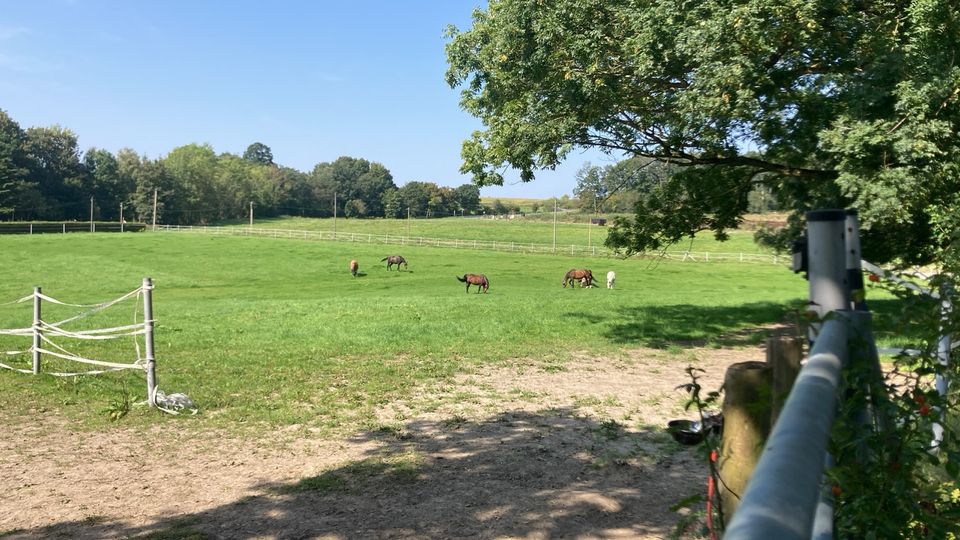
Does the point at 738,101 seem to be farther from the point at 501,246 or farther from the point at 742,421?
the point at 501,246

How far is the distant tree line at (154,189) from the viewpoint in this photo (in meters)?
97.4

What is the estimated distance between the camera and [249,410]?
8695mm

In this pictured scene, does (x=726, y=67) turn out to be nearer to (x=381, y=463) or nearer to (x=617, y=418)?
(x=617, y=418)

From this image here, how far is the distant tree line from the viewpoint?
97438 millimetres

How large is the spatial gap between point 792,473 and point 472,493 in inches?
208

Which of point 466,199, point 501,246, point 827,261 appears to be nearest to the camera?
point 827,261

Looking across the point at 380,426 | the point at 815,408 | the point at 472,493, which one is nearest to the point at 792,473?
the point at 815,408

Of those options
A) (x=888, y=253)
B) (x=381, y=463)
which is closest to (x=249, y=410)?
(x=381, y=463)

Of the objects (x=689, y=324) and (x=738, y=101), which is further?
(x=689, y=324)

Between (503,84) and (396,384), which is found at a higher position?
(503,84)

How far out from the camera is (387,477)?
6145 millimetres

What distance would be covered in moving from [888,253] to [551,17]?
8.47 m

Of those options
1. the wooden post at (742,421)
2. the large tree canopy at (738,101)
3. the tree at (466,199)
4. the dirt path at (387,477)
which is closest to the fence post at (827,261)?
the wooden post at (742,421)

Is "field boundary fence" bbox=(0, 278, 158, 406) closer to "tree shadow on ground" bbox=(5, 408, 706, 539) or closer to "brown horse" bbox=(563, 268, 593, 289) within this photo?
"tree shadow on ground" bbox=(5, 408, 706, 539)
